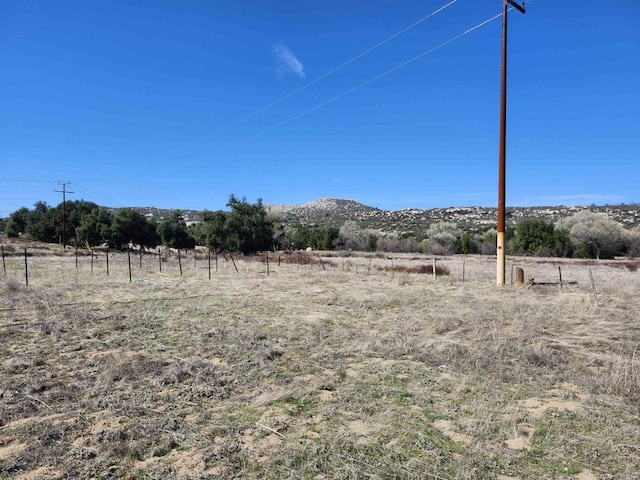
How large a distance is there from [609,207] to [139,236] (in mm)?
88801

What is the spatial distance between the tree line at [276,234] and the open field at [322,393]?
110 ft

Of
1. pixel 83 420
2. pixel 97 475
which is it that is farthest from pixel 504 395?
pixel 83 420

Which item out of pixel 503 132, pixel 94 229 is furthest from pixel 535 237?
pixel 94 229

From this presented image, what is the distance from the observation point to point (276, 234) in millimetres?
54812

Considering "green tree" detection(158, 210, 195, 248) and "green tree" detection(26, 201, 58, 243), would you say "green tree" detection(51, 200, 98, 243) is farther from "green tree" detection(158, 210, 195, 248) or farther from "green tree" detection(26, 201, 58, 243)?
"green tree" detection(158, 210, 195, 248)

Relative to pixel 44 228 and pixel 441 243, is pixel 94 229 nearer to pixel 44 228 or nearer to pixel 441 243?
pixel 44 228

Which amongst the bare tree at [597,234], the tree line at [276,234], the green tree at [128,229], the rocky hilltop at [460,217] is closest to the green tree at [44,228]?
the tree line at [276,234]

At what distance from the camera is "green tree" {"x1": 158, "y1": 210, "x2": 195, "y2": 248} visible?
66062 mm

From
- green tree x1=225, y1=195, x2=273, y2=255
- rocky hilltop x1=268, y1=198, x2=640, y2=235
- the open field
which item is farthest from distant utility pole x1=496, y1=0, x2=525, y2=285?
rocky hilltop x1=268, y1=198, x2=640, y2=235

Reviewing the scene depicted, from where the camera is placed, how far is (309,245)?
5769 centimetres

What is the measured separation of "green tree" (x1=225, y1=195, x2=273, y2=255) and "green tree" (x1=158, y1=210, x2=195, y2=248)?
25.0 meters

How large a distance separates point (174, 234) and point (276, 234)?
21539 mm

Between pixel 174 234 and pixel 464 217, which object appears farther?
pixel 464 217

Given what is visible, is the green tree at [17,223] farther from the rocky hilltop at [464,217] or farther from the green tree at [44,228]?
the rocky hilltop at [464,217]
